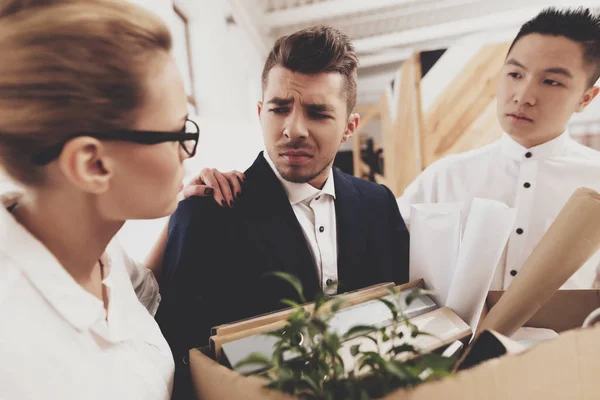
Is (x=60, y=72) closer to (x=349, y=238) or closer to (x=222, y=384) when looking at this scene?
(x=222, y=384)

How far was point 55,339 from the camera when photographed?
477mm

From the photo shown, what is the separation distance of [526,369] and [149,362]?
1.87ft

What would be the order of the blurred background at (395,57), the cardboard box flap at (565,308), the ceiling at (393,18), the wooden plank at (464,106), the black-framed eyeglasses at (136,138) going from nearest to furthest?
the black-framed eyeglasses at (136,138)
the cardboard box flap at (565,308)
the blurred background at (395,57)
the wooden plank at (464,106)
the ceiling at (393,18)

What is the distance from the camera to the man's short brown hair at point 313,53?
0.96 meters

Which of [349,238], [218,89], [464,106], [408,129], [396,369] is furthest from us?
[408,129]

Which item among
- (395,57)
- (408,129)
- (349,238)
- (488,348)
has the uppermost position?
(395,57)

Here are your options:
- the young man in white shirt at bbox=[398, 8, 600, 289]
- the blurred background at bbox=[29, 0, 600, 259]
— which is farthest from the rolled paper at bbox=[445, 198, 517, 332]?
the blurred background at bbox=[29, 0, 600, 259]

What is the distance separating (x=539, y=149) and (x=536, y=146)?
0.05ft

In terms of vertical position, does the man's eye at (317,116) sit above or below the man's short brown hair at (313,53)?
below

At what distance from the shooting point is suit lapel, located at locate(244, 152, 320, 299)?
0.95 m

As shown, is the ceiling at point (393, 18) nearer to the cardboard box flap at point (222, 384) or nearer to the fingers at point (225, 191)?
the fingers at point (225, 191)

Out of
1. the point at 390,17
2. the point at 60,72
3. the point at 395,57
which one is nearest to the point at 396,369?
the point at 60,72

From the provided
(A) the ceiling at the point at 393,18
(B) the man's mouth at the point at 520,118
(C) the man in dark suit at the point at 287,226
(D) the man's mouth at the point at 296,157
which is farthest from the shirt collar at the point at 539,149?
(A) the ceiling at the point at 393,18

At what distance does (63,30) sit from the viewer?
0.45 metres
